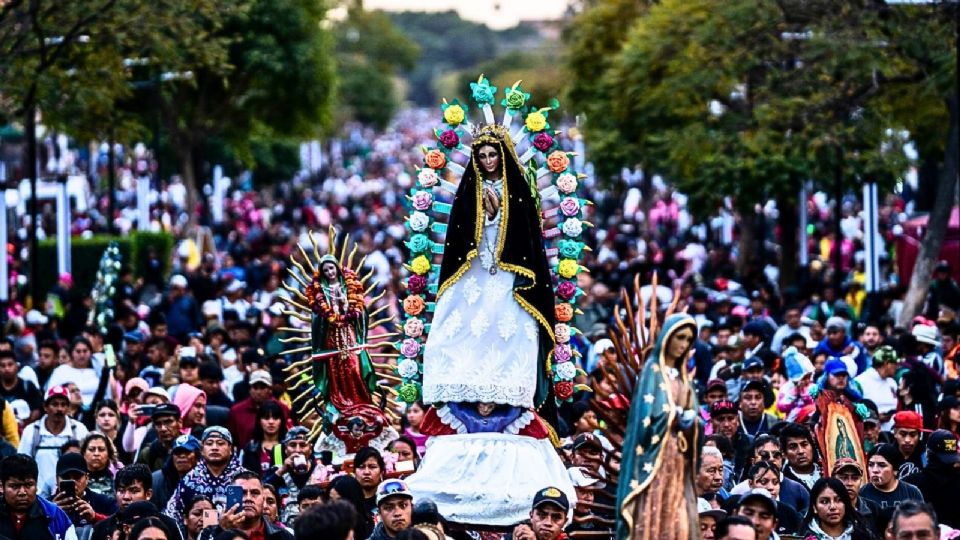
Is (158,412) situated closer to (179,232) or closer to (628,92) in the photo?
(628,92)

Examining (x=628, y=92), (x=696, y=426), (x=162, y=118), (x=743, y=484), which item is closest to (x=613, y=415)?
(x=696, y=426)

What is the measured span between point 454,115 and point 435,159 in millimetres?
329

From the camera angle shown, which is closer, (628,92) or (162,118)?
(628,92)

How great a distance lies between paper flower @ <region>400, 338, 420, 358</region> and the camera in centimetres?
1480

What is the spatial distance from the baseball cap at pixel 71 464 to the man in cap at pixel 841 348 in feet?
22.9

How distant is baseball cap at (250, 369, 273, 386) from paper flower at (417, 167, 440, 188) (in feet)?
9.17

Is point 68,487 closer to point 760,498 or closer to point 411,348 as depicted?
point 411,348

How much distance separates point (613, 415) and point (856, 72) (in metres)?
15.7

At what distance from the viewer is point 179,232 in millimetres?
45156

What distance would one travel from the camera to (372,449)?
44.8 feet

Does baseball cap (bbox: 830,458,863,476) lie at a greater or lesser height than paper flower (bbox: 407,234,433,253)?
lesser

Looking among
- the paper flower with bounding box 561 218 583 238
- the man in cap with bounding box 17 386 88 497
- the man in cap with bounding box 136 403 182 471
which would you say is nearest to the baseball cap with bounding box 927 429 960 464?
the paper flower with bounding box 561 218 583 238

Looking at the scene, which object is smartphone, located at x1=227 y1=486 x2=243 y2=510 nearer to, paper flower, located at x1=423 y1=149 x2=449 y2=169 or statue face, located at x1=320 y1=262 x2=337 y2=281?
paper flower, located at x1=423 y1=149 x2=449 y2=169

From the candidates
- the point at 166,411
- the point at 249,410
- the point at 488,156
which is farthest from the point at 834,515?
the point at 249,410
